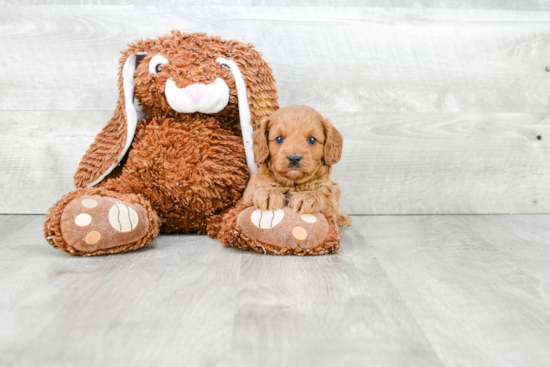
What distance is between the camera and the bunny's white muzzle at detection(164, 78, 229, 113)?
1.10m

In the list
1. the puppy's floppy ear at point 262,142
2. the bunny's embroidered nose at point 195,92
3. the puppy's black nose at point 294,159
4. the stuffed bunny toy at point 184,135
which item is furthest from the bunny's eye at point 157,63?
the puppy's black nose at point 294,159

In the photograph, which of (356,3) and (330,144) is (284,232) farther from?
(356,3)

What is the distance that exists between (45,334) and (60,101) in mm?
934

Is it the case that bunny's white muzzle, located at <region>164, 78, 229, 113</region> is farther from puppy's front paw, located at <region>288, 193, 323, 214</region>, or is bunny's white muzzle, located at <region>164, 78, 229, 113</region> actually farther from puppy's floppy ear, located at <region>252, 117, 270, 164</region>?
puppy's front paw, located at <region>288, 193, 323, 214</region>

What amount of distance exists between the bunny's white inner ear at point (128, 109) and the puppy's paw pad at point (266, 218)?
1.24ft

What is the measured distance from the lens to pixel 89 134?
143 cm

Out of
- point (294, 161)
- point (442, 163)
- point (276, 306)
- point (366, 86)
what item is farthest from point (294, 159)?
point (442, 163)

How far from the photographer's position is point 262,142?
1.07 metres

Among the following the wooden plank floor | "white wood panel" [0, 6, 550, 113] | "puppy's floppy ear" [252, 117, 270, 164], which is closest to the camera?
the wooden plank floor

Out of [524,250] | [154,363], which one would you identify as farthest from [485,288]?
[154,363]

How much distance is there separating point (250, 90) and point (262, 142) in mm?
167

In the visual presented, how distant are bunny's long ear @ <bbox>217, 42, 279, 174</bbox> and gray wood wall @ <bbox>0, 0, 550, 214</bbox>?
0.77ft

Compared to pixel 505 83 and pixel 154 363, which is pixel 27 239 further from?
pixel 505 83

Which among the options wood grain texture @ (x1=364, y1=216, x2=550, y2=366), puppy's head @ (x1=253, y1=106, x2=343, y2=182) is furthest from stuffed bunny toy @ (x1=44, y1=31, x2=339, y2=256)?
wood grain texture @ (x1=364, y1=216, x2=550, y2=366)
